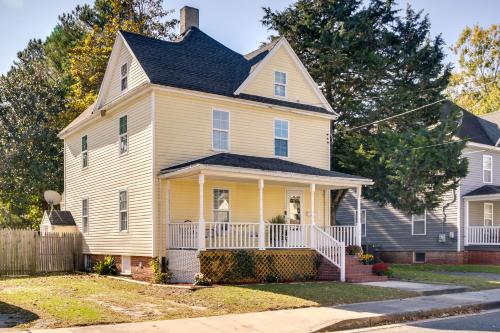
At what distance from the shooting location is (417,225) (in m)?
33.1

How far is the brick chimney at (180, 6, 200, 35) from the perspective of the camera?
26969 mm

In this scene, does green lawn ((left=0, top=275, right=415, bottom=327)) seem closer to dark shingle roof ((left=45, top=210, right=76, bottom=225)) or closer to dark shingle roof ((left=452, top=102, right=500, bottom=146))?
dark shingle roof ((left=45, top=210, right=76, bottom=225))

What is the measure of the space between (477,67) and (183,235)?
149ft

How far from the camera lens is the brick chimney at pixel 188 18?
27.0m

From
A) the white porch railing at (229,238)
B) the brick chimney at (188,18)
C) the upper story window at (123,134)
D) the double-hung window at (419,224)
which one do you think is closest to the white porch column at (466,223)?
the double-hung window at (419,224)

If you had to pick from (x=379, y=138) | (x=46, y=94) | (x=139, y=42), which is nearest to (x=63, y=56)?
(x=46, y=94)

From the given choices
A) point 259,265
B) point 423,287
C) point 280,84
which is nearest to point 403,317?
point 423,287

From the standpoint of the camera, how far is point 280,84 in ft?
80.0

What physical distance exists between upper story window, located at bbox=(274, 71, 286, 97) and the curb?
40.4ft

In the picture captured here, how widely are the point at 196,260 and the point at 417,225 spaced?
1862 cm

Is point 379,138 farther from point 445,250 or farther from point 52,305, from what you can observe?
point 52,305

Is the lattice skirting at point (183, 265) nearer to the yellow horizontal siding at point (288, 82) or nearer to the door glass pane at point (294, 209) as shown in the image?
the door glass pane at point (294, 209)

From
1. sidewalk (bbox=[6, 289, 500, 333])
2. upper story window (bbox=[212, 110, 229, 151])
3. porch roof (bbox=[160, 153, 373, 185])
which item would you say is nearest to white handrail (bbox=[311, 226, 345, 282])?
porch roof (bbox=[160, 153, 373, 185])

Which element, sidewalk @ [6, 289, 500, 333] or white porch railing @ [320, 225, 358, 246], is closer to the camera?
sidewalk @ [6, 289, 500, 333]
